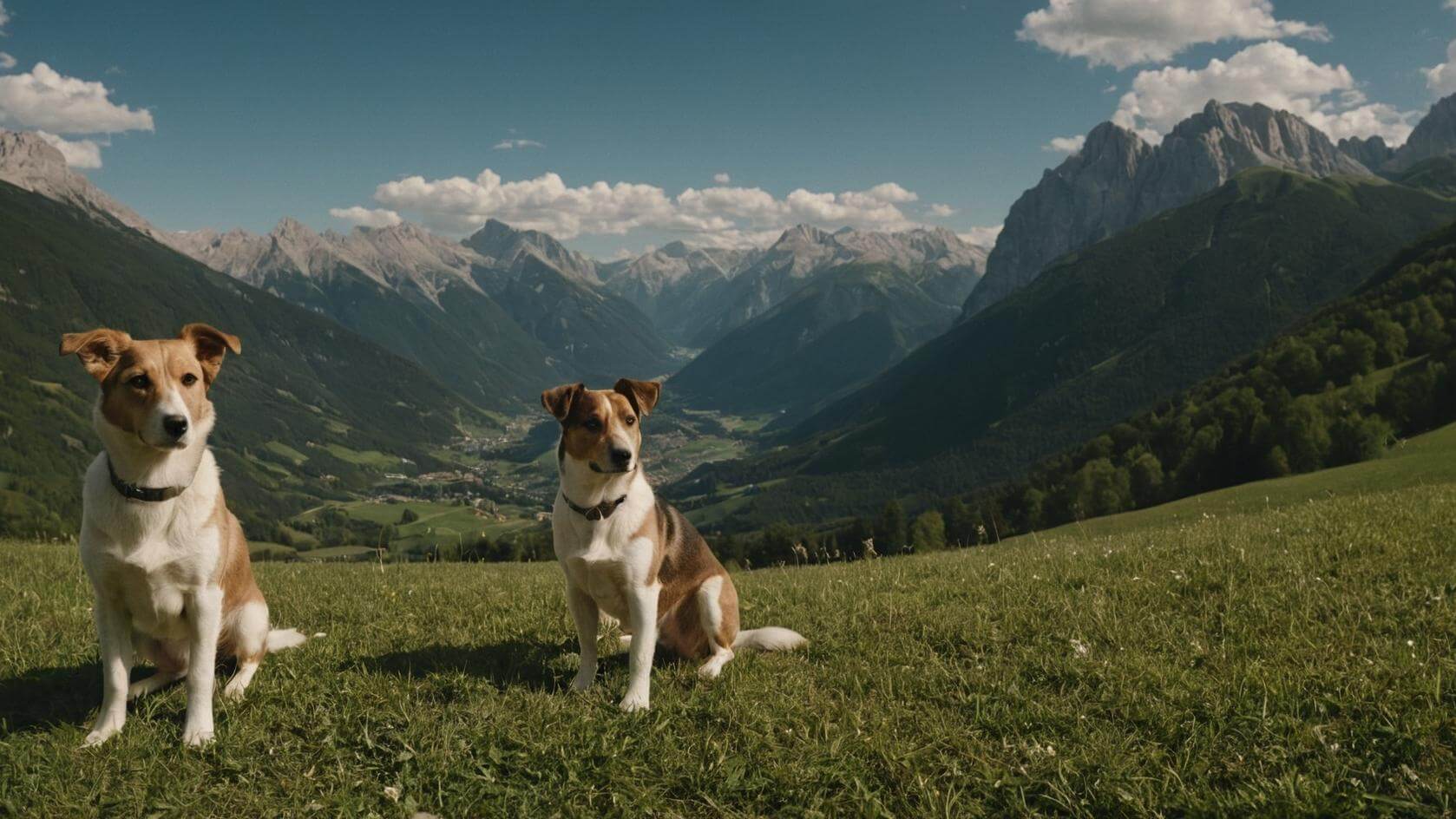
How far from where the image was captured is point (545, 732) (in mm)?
5758

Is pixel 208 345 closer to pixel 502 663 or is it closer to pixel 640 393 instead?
pixel 640 393

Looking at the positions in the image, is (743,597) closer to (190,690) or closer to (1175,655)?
(1175,655)

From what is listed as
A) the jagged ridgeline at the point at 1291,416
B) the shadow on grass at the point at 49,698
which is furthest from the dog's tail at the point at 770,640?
the jagged ridgeline at the point at 1291,416

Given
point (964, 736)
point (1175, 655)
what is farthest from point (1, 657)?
point (1175, 655)

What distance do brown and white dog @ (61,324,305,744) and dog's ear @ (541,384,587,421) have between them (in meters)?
2.36

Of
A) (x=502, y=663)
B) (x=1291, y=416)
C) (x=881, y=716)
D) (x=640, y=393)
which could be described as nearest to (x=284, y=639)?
(x=502, y=663)

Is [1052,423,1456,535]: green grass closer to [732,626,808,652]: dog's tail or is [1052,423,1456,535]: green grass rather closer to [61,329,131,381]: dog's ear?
[732,626,808,652]: dog's tail

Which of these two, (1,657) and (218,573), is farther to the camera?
(1,657)

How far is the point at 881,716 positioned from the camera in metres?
5.82

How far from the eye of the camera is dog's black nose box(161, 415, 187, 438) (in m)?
5.20

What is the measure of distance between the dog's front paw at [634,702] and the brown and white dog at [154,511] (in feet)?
10.4

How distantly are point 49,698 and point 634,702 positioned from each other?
5195mm

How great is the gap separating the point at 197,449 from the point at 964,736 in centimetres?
620

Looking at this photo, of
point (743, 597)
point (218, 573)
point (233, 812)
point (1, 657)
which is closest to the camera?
point (233, 812)
